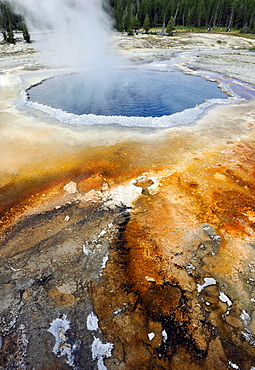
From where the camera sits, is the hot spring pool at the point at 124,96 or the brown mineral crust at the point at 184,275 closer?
the brown mineral crust at the point at 184,275

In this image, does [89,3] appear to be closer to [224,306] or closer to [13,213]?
[13,213]

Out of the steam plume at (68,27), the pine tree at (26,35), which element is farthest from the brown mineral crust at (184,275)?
the pine tree at (26,35)

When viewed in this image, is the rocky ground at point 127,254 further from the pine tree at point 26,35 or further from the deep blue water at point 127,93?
the pine tree at point 26,35

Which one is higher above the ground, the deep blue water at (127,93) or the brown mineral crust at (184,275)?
the deep blue water at (127,93)

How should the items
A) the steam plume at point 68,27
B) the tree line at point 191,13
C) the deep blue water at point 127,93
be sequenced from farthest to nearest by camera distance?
the tree line at point 191,13 < the steam plume at point 68,27 < the deep blue water at point 127,93

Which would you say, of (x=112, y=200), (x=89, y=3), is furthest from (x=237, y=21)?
(x=112, y=200)

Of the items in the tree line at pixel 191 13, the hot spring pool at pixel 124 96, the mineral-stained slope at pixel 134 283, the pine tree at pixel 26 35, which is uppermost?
the tree line at pixel 191 13

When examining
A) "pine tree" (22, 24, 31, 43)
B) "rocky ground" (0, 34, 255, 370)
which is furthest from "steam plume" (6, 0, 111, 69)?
"rocky ground" (0, 34, 255, 370)
